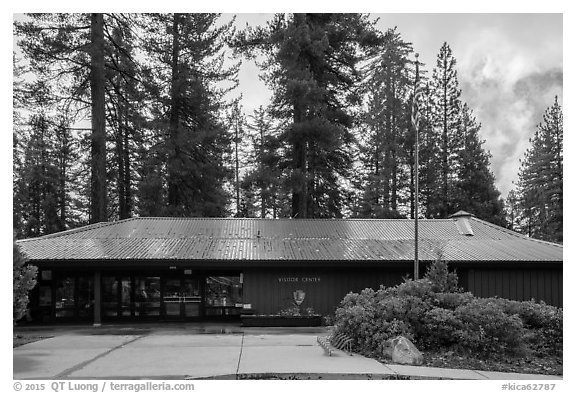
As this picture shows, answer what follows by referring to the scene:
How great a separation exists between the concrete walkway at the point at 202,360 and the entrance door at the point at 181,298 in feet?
16.7

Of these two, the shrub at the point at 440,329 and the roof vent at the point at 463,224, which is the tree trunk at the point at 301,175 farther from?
the shrub at the point at 440,329

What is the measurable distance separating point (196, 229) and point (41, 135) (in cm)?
1621

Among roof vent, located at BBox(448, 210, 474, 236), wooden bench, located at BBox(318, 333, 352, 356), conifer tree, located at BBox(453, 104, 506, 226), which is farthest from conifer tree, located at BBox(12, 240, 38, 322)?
conifer tree, located at BBox(453, 104, 506, 226)

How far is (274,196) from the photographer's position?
29.6 m

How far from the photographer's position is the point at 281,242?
2066 cm

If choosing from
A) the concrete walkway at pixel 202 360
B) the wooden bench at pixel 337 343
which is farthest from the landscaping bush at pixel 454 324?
the concrete walkway at pixel 202 360

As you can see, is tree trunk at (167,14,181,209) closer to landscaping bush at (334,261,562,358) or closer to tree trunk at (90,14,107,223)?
tree trunk at (90,14,107,223)

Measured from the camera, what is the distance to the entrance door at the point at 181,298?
65.1 ft

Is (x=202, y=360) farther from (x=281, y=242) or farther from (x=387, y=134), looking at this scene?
(x=387, y=134)

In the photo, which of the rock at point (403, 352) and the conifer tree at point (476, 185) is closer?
the rock at point (403, 352)

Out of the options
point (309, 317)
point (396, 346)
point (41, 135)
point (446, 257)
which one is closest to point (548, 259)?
point (446, 257)

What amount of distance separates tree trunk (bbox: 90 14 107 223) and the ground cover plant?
1640cm

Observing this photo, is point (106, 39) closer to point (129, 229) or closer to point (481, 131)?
point (129, 229)

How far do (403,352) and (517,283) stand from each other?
1049 centimetres
